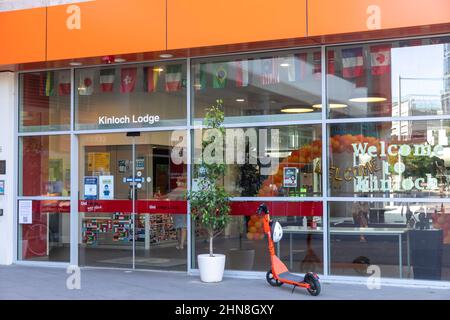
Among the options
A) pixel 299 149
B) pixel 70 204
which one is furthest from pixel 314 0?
pixel 70 204

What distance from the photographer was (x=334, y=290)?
9148mm

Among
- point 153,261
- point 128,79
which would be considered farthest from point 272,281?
point 128,79

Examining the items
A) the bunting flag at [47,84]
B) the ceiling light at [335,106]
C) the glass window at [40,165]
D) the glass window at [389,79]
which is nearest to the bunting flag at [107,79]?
the bunting flag at [47,84]

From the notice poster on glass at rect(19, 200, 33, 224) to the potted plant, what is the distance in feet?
12.5

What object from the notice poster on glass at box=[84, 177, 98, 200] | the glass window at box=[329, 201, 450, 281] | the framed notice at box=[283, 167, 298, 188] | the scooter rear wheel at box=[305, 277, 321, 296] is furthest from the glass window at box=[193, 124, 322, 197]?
the notice poster on glass at box=[84, 177, 98, 200]

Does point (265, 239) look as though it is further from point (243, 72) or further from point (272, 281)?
point (243, 72)

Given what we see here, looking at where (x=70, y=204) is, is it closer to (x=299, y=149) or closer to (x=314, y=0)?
(x=299, y=149)

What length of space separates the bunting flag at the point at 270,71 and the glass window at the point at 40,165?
424 centimetres

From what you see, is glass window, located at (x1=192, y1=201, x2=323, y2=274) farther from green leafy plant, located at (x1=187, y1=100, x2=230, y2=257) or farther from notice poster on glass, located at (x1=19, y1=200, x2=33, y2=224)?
notice poster on glass, located at (x1=19, y1=200, x2=33, y2=224)

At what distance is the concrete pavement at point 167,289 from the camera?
872 centimetres

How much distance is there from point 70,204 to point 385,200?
5826mm

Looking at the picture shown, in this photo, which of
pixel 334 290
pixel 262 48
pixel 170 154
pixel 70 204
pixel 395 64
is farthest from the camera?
pixel 70 204

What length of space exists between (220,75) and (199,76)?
1.28 ft

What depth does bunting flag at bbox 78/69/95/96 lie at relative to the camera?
1187 centimetres
